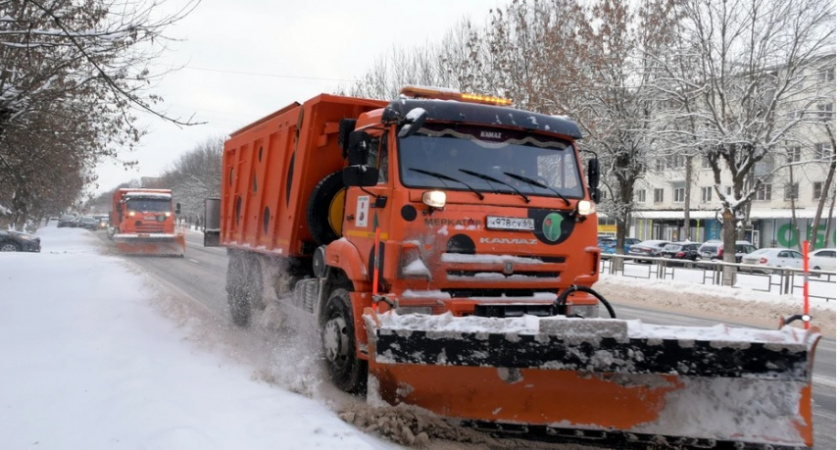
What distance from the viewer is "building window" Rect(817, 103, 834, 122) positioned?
20.3 meters

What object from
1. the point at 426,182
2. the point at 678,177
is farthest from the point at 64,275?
the point at 678,177

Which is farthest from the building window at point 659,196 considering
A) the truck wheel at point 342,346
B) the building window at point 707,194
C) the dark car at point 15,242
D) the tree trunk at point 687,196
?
the truck wheel at point 342,346

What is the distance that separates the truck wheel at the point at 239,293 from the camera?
970 centimetres

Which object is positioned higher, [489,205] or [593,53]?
[593,53]

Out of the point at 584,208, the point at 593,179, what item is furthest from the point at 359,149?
the point at 593,179

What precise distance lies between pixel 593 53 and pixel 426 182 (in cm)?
1927

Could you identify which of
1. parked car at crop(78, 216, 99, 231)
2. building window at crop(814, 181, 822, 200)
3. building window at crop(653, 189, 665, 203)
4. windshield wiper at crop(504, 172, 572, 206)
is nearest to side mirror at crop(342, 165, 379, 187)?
windshield wiper at crop(504, 172, 572, 206)

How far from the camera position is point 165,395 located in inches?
200

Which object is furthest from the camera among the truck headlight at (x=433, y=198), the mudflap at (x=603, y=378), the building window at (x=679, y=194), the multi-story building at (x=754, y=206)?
the building window at (x=679, y=194)

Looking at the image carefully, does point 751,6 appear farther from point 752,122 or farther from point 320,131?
point 320,131

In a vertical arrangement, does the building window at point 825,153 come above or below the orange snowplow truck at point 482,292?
above

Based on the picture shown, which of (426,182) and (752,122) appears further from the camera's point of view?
(752,122)

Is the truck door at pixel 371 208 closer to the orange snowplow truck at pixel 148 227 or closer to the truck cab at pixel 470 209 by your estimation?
the truck cab at pixel 470 209

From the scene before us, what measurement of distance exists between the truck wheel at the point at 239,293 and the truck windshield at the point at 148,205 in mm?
18954
